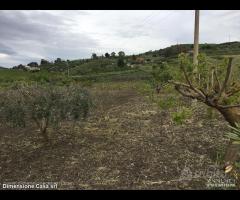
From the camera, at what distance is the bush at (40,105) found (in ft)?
22.9

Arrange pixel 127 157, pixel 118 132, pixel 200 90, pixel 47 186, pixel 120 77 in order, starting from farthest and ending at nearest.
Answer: pixel 120 77
pixel 118 132
pixel 127 157
pixel 47 186
pixel 200 90

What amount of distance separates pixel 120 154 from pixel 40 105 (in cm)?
202

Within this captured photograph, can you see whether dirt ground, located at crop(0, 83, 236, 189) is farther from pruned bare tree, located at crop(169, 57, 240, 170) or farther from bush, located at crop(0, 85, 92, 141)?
pruned bare tree, located at crop(169, 57, 240, 170)

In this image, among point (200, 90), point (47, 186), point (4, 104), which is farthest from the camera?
point (4, 104)

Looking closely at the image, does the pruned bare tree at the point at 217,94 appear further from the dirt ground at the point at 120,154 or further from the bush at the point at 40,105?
the bush at the point at 40,105

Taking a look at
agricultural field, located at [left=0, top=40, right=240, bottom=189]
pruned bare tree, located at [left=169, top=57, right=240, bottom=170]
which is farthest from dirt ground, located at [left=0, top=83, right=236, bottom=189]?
pruned bare tree, located at [left=169, top=57, right=240, bottom=170]

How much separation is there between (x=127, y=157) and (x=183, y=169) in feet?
3.99

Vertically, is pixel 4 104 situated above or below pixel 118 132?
above

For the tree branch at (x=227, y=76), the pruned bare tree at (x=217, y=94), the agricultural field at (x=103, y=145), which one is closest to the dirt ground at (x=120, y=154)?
the agricultural field at (x=103, y=145)

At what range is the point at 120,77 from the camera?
29297mm

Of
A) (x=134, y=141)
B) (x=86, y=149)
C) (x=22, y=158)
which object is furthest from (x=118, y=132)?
(x=22, y=158)

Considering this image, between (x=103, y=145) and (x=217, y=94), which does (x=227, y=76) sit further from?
(x=103, y=145)

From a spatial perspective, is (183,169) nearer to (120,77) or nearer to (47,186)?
(47,186)

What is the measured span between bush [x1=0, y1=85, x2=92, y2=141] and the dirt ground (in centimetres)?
78
